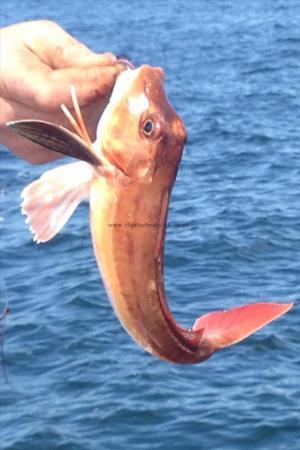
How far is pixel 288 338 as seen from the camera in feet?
50.0

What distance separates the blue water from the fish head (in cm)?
936

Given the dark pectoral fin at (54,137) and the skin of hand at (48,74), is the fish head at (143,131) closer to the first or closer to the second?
the dark pectoral fin at (54,137)

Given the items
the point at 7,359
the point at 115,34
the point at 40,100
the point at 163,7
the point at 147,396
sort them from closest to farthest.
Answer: the point at 40,100 < the point at 147,396 < the point at 7,359 < the point at 115,34 < the point at 163,7

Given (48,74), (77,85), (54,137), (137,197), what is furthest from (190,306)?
(54,137)

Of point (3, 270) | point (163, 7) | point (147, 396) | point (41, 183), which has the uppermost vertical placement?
point (41, 183)

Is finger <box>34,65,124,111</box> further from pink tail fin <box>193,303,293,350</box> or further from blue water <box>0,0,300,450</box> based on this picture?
blue water <box>0,0,300,450</box>

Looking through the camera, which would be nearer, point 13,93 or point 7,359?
point 13,93

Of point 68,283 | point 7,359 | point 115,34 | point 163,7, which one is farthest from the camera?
point 163,7

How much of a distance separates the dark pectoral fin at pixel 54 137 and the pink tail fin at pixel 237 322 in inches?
23.5

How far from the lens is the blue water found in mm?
13141

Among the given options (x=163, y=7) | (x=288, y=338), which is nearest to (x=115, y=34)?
(x=163, y=7)

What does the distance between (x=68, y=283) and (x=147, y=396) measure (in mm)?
3970

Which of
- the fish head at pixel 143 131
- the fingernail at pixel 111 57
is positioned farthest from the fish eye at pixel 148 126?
the fingernail at pixel 111 57

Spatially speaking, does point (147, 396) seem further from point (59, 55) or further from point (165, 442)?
point (59, 55)
